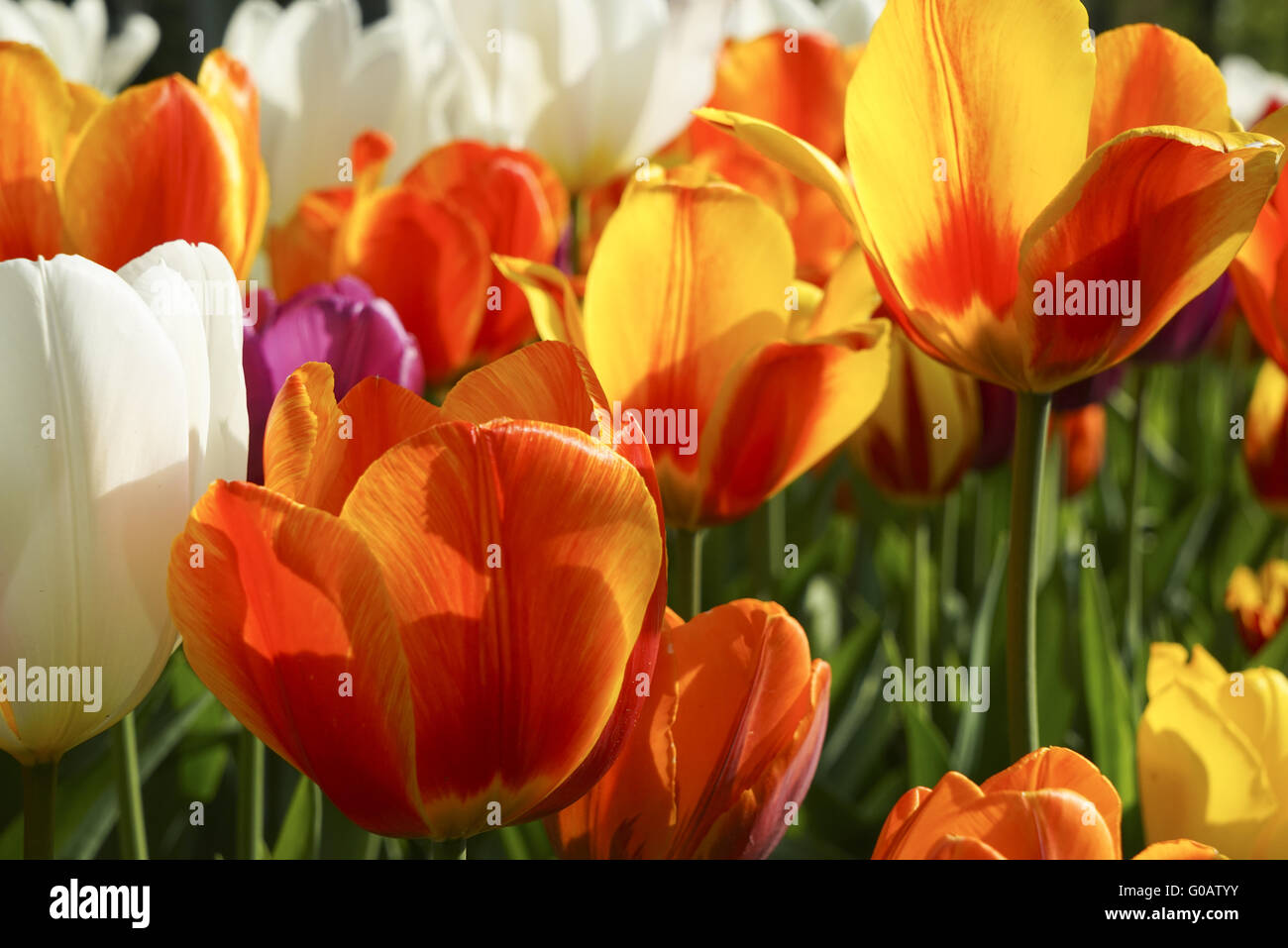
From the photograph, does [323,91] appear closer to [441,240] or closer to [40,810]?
[441,240]

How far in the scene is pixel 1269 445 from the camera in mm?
1047

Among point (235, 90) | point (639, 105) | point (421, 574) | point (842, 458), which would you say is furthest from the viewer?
point (842, 458)

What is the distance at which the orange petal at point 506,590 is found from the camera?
349mm

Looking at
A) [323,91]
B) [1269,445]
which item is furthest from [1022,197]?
[323,91]

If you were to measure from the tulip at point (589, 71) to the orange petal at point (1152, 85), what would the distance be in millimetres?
654

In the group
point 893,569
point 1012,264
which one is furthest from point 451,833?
point 893,569

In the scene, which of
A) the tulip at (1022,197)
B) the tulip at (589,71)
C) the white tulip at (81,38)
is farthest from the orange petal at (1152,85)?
the white tulip at (81,38)

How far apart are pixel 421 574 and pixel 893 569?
2.90 ft

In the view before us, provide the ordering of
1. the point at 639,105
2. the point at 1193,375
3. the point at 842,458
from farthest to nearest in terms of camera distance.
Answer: the point at 1193,375, the point at 842,458, the point at 639,105

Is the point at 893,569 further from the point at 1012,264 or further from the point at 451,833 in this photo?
the point at 451,833

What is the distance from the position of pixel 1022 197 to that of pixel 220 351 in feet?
0.93

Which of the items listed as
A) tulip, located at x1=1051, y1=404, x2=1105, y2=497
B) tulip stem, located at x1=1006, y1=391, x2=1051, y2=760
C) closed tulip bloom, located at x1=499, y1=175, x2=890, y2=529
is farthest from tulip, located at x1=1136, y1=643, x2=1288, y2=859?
tulip, located at x1=1051, y1=404, x2=1105, y2=497

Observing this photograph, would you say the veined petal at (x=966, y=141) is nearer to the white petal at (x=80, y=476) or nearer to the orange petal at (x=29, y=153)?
the white petal at (x=80, y=476)
